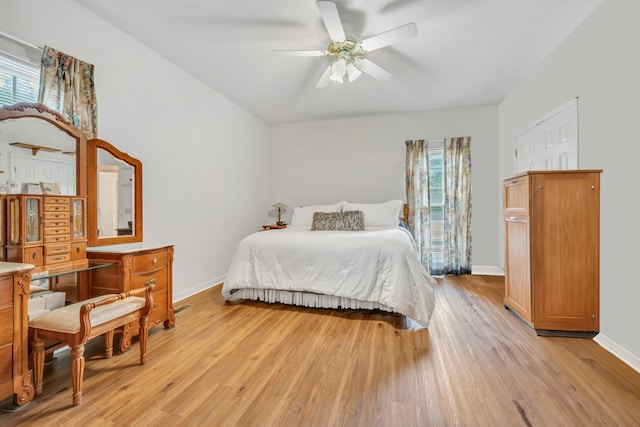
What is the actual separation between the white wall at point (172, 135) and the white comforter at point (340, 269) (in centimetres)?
Result: 79

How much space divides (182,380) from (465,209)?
4198 mm

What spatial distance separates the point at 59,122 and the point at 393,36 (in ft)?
8.19

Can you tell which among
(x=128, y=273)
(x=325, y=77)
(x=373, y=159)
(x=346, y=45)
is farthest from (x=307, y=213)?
(x=128, y=273)

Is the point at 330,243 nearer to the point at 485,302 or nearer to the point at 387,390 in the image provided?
the point at 387,390

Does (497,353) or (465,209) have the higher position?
(465,209)

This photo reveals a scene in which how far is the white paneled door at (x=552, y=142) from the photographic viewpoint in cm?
259

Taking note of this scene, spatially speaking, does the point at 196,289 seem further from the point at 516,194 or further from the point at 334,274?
the point at 516,194

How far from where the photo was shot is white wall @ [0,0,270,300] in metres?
2.17

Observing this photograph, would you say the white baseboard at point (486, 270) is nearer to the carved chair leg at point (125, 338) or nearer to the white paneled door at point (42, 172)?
the carved chair leg at point (125, 338)

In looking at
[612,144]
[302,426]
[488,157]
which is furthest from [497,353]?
[488,157]

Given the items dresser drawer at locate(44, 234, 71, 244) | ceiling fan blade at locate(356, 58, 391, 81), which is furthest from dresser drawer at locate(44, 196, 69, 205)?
ceiling fan blade at locate(356, 58, 391, 81)

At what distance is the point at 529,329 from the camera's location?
238cm

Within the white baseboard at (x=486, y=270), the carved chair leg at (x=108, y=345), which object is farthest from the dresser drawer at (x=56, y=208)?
the white baseboard at (x=486, y=270)

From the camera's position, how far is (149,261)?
7.43 ft
